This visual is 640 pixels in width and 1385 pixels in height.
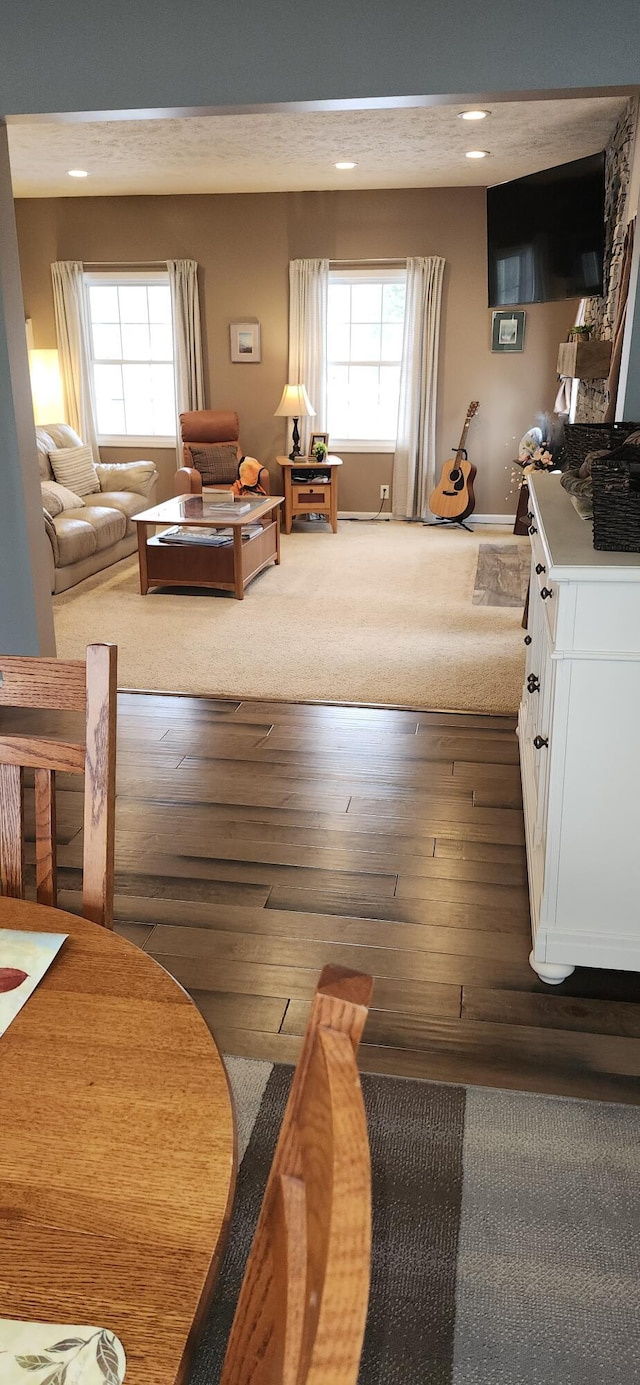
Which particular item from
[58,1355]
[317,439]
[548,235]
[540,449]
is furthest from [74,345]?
[58,1355]

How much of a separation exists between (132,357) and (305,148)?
2.97m

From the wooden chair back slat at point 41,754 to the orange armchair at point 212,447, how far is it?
6.28m

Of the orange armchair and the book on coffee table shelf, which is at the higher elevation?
the orange armchair

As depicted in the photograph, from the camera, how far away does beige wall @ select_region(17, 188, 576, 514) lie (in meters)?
7.87

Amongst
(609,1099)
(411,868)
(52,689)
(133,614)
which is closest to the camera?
(52,689)

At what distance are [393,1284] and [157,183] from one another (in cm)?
774

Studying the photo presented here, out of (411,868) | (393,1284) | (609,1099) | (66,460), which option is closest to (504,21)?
(411,868)

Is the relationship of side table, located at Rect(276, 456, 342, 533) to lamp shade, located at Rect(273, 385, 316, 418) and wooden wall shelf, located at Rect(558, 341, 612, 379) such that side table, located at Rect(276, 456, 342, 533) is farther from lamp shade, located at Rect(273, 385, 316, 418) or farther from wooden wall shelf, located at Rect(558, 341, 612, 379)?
wooden wall shelf, located at Rect(558, 341, 612, 379)

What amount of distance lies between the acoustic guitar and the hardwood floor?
457 cm

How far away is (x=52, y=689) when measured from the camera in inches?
51.9

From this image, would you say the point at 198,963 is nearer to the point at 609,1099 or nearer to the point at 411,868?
the point at 411,868

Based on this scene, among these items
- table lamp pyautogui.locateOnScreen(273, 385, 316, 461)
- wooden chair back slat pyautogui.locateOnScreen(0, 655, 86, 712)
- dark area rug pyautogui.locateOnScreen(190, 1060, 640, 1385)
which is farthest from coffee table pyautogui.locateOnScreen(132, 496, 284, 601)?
wooden chair back slat pyautogui.locateOnScreen(0, 655, 86, 712)

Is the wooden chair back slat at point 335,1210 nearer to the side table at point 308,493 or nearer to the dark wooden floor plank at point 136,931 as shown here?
the dark wooden floor plank at point 136,931

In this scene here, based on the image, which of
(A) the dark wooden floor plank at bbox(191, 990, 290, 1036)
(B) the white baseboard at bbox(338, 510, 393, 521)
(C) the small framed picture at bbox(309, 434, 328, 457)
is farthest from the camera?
(B) the white baseboard at bbox(338, 510, 393, 521)
